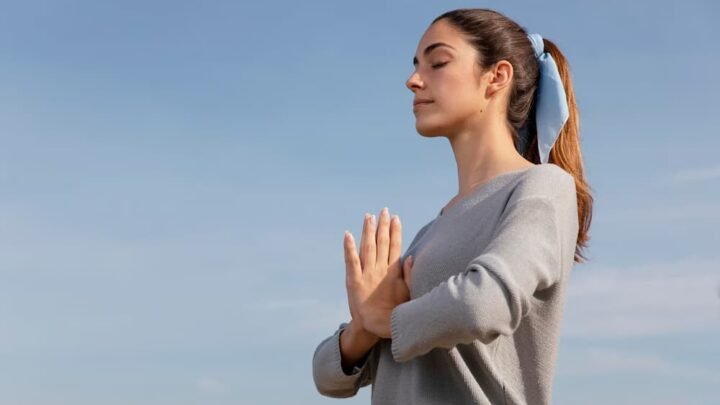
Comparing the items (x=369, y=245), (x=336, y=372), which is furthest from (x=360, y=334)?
(x=369, y=245)

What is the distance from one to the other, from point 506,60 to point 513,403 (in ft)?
4.22

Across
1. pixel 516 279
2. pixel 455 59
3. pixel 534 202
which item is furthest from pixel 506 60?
pixel 516 279

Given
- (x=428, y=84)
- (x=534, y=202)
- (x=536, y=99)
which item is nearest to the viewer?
(x=534, y=202)

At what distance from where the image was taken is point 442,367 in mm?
3463

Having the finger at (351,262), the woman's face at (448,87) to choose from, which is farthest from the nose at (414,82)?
the finger at (351,262)

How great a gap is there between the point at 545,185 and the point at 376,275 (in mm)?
655

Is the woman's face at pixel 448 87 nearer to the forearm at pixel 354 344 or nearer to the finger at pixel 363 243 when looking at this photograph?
the finger at pixel 363 243

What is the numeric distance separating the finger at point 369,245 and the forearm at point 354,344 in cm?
22

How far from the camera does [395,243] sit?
3672mm

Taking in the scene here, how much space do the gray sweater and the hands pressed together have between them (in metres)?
0.07

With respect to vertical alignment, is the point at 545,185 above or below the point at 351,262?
above

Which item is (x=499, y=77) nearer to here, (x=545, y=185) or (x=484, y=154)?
(x=484, y=154)

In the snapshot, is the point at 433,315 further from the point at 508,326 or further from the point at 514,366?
the point at 514,366

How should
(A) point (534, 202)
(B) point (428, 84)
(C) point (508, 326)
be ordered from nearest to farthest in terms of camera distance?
(C) point (508, 326) → (A) point (534, 202) → (B) point (428, 84)
